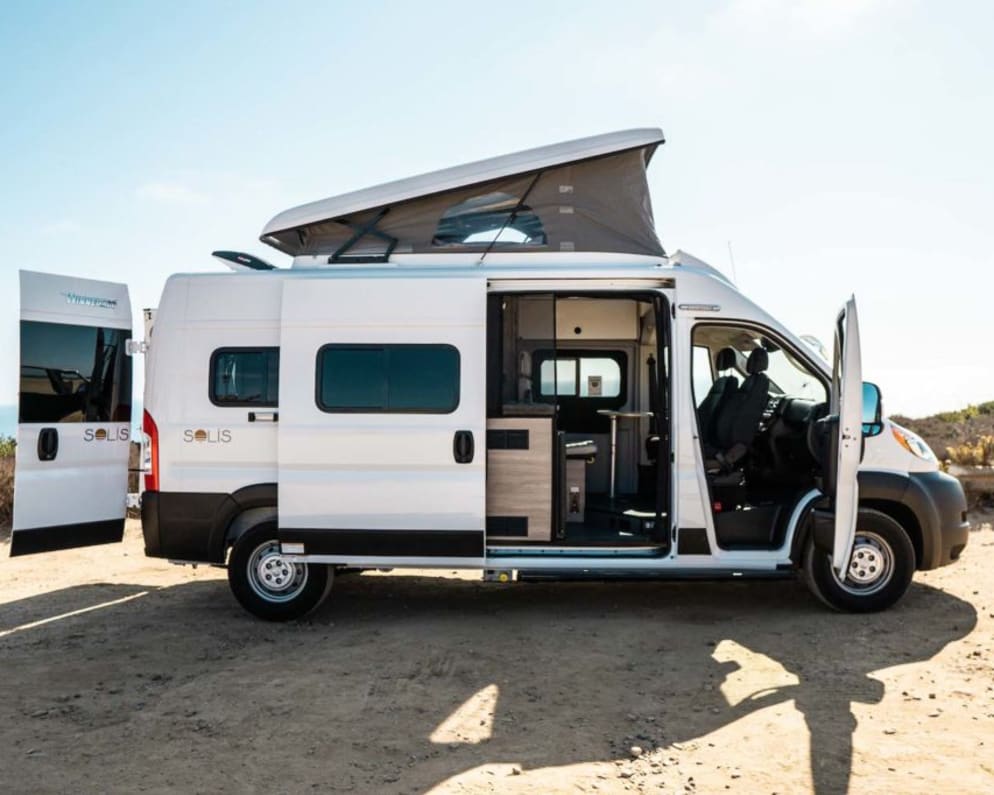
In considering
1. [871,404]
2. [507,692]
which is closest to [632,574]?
[507,692]

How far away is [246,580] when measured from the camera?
6.83m

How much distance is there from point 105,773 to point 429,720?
4.96 ft

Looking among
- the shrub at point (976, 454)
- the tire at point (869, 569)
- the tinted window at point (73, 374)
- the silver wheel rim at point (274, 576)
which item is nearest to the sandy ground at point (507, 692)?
the tire at point (869, 569)

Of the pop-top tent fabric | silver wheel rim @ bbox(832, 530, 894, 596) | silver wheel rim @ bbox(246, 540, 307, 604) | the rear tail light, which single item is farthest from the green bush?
silver wheel rim @ bbox(832, 530, 894, 596)

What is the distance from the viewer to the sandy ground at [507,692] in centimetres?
427

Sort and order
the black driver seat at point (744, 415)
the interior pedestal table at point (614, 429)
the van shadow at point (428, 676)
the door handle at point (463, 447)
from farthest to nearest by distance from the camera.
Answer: the interior pedestal table at point (614, 429)
the black driver seat at point (744, 415)
the door handle at point (463, 447)
the van shadow at point (428, 676)

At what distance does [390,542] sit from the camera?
6625mm

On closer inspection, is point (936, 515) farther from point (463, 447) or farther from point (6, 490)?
point (6, 490)

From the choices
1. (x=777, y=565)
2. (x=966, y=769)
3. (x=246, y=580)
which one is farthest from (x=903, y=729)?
(x=246, y=580)

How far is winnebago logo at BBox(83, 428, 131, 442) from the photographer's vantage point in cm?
720

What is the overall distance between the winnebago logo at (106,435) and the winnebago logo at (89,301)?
941mm

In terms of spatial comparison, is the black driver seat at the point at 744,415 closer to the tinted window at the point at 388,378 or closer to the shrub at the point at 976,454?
the tinted window at the point at 388,378

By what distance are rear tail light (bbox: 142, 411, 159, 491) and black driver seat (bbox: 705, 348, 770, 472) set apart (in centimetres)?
390

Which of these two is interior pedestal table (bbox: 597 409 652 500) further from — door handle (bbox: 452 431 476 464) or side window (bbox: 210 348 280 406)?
side window (bbox: 210 348 280 406)
